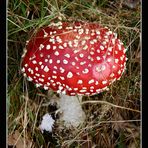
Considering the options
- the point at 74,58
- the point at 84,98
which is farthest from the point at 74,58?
the point at 84,98

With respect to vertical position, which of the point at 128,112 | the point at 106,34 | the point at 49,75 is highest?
the point at 106,34

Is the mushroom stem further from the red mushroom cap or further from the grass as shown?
the red mushroom cap

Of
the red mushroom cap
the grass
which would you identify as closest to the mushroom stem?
the grass

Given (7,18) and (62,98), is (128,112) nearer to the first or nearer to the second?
(62,98)

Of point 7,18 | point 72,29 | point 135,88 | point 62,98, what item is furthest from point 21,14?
point 135,88

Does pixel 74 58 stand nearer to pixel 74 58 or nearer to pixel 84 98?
pixel 74 58

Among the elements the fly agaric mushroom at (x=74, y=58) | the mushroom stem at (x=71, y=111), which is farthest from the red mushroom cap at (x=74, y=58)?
the mushroom stem at (x=71, y=111)
